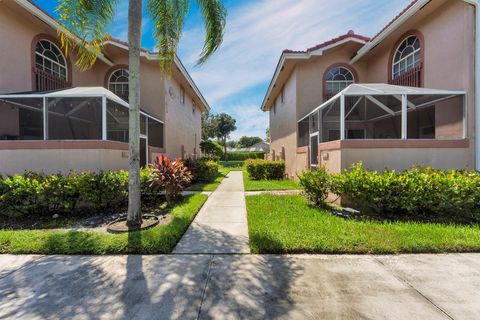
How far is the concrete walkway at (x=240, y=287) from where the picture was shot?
2713mm

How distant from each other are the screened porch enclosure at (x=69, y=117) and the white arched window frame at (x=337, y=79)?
9496 millimetres

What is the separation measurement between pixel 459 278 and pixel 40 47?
1533 cm

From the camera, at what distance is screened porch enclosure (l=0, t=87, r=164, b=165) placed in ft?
26.3

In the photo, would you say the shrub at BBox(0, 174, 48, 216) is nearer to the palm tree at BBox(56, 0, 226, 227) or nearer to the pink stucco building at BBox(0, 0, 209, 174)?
the pink stucco building at BBox(0, 0, 209, 174)

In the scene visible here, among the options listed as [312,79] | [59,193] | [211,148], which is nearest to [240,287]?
[59,193]

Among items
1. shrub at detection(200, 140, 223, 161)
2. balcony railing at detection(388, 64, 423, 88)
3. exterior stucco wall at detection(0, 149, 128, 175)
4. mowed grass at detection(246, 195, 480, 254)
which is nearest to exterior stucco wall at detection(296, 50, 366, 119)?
balcony railing at detection(388, 64, 423, 88)

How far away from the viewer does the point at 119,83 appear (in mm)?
13328

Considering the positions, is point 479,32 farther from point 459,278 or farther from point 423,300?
point 423,300

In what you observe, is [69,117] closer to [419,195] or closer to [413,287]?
[413,287]

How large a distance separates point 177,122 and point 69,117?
20.1 ft

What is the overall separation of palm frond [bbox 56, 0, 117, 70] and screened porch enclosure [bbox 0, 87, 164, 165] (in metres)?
1.84

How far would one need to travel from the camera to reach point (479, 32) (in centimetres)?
743

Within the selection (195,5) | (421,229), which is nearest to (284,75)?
(195,5)

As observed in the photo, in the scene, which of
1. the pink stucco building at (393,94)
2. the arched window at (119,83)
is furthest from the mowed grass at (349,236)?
the arched window at (119,83)
